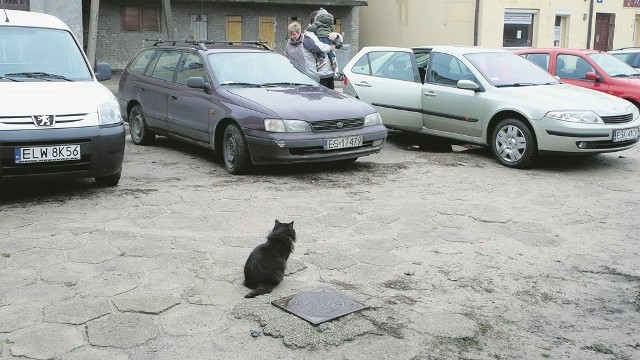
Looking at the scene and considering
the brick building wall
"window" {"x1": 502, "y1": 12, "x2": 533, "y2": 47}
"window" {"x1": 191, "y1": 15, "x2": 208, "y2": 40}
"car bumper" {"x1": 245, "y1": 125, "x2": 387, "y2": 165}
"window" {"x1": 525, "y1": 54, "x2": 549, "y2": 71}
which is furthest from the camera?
"window" {"x1": 502, "y1": 12, "x2": 533, "y2": 47}

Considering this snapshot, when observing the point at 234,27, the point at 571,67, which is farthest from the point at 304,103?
the point at 234,27

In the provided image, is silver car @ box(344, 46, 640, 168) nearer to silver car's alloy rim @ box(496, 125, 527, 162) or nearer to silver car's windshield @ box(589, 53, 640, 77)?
silver car's alloy rim @ box(496, 125, 527, 162)

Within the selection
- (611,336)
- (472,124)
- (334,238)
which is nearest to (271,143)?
(334,238)

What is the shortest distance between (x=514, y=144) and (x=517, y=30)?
67.5 feet

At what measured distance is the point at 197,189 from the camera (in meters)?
7.43

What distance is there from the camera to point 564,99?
8.88m

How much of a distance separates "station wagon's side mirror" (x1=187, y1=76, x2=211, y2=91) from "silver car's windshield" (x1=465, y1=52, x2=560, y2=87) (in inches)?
147

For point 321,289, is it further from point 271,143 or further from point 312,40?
point 312,40

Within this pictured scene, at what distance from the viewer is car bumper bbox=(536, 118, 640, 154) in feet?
27.6

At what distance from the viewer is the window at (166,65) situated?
953 centimetres

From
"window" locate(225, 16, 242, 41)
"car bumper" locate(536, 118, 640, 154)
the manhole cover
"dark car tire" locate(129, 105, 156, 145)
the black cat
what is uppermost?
"window" locate(225, 16, 242, 41)

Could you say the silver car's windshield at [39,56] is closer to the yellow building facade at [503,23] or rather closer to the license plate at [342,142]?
the license plate at [342,142]

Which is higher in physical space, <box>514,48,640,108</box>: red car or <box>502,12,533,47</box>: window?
<box>502,12,533,47</box>: window

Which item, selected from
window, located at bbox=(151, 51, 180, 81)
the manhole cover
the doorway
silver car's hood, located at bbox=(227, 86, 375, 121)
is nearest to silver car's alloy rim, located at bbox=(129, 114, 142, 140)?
window, located at bbox=(151, 51, 180, 81)
